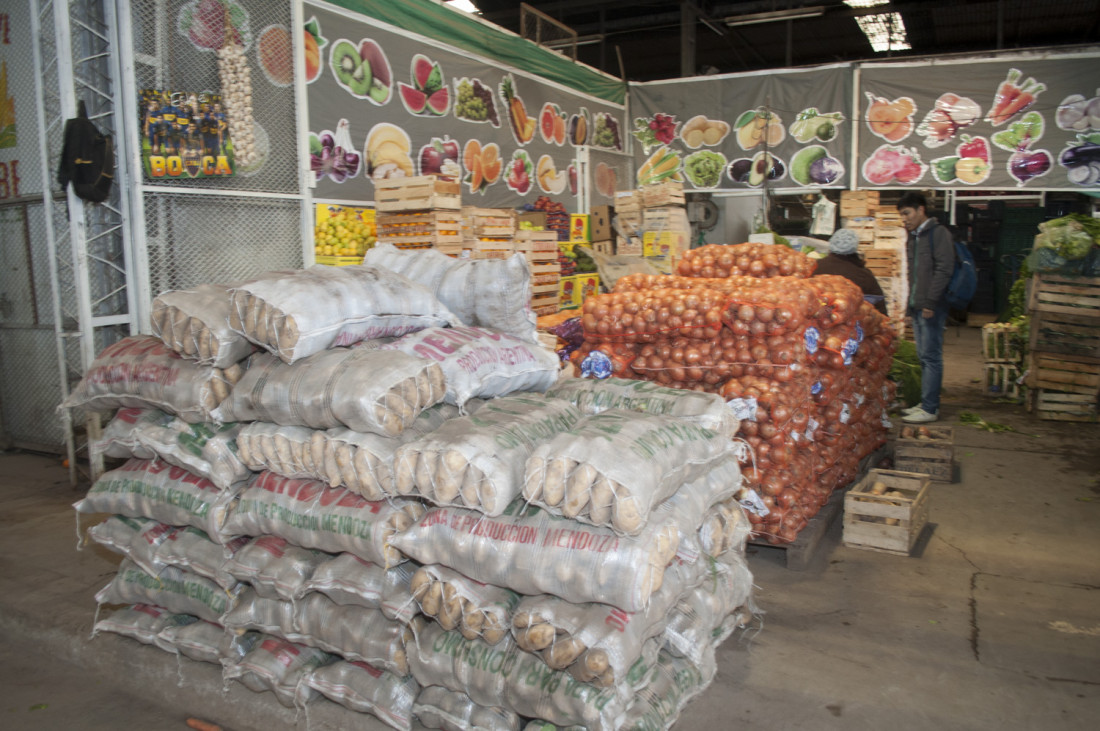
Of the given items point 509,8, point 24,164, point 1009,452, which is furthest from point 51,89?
point 509,8

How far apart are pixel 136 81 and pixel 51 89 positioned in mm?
1483

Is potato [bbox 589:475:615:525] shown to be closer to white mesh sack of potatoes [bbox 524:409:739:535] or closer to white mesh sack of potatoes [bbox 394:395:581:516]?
white mesh sack of potatoes [bbox 524:409:739:535]

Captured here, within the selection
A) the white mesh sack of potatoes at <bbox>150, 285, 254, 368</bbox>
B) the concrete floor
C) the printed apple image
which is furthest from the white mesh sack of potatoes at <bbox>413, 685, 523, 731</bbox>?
the printed apple image

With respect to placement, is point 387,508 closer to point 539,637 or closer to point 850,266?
point 539,637

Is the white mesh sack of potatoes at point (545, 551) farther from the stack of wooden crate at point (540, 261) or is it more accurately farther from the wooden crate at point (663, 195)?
the wooden crate at point (663, 195)

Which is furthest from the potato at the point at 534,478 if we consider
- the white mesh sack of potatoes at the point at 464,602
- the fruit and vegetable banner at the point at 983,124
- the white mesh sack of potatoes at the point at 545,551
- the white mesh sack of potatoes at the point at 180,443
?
the fruit and vegetable banner at the point at 983,124

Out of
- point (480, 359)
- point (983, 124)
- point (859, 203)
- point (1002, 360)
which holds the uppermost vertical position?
point (983, 124)

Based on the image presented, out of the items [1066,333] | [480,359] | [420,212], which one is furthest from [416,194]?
[1066,333]

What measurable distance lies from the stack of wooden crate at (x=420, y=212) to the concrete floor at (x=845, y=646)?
4.06 meters

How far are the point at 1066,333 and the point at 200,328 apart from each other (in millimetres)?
9159

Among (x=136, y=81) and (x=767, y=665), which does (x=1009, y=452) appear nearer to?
(x=767, y=665)

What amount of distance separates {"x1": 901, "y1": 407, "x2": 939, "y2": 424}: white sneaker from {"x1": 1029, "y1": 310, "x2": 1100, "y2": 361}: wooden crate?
1.57 m

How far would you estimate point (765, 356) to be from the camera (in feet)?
16.1

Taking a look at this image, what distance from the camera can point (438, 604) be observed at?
2.90m
